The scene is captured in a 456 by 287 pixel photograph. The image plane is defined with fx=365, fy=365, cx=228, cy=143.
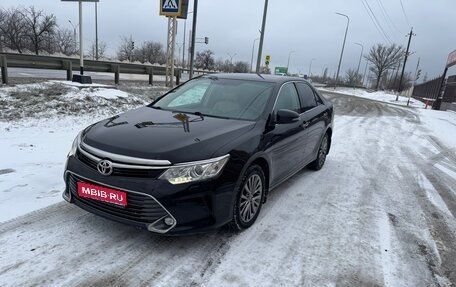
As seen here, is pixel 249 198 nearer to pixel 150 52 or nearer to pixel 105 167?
pixel 105 167

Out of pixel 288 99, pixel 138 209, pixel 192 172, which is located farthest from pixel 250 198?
pixel 288 99

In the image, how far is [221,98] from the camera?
472cm

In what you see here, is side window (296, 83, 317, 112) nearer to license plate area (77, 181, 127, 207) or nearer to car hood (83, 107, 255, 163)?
car hood (83, 107, 255, 163)

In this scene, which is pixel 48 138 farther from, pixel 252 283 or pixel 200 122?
pixel 252 283

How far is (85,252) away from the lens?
3.23 m

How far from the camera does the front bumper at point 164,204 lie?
10.2ft

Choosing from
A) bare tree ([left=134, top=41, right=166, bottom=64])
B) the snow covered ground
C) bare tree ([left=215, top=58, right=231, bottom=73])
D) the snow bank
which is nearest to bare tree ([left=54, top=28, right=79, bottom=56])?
bare tree ([left=134, top=41, right=166, bottom=64])

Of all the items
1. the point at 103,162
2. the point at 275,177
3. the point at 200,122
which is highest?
the point at 200,122

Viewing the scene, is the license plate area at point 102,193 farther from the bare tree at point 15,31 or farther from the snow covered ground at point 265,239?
the bare tree at point 15,31

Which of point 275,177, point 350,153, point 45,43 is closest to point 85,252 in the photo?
point 275,177

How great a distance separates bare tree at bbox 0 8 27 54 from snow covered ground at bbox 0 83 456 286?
171 ft

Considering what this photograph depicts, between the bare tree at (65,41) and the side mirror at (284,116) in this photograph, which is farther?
the bare tree at (65,41)

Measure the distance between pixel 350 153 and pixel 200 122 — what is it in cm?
517

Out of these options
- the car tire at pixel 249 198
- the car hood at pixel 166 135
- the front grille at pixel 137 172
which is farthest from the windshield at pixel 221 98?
the front grille at pixel 137 172
